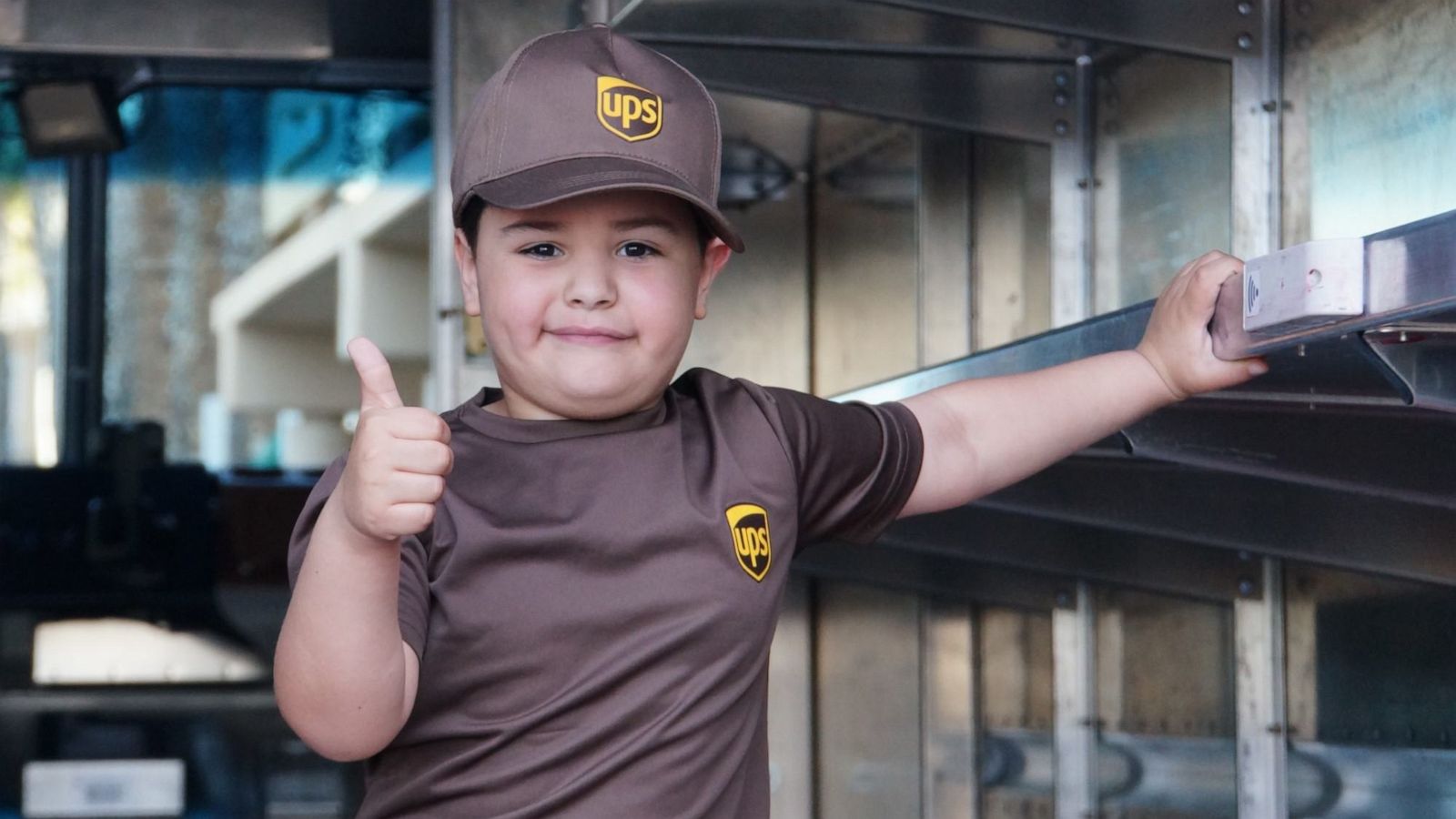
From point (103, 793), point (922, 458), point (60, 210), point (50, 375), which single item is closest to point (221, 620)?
point (103, 793)

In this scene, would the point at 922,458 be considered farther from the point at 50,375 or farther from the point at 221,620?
the point at 50,375

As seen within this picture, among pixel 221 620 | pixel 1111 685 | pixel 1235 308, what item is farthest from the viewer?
pixel 221 620

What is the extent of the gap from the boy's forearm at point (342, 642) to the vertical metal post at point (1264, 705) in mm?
1364

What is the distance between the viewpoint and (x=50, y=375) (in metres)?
5.39

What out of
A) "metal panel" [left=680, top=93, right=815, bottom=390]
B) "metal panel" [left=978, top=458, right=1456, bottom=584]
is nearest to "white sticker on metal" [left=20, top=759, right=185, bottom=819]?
"metal panel" [left=680, top=93, right=815, bottom=390]

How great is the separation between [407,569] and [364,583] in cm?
12

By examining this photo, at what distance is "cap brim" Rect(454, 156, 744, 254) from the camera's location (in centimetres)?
148

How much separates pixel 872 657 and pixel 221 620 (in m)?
2.52

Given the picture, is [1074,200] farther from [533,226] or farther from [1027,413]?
[533,226]

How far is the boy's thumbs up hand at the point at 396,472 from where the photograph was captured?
1.27m

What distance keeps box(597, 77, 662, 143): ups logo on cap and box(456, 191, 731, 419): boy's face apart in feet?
0.19

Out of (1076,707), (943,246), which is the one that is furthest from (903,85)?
(1076,707)

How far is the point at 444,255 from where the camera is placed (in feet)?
11.2

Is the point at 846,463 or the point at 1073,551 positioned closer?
the point at 846,463
